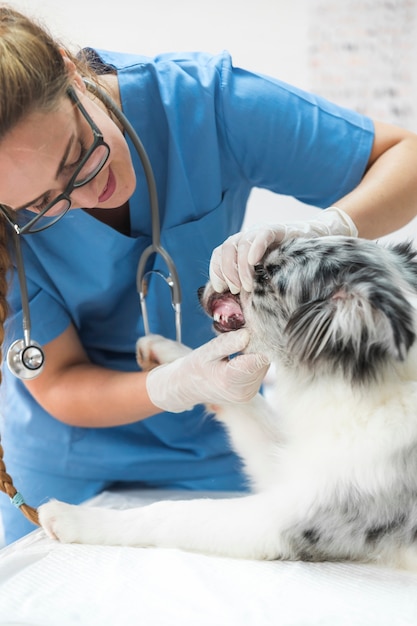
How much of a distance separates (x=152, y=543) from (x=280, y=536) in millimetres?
224

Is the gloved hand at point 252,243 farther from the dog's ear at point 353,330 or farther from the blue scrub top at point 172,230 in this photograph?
the blue scrub top at point 172,230

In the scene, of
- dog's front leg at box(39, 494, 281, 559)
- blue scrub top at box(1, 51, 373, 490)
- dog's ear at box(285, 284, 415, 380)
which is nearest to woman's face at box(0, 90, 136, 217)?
blue scrub top at box(1, 51, 373, 490)

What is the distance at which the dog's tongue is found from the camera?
4.13 ft

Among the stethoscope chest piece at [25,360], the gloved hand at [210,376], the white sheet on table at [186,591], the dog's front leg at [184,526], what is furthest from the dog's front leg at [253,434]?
the stethoscope chest piece at [25,360]

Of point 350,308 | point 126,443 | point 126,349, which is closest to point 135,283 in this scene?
point 126,349

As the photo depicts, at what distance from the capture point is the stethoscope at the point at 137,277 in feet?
4.12

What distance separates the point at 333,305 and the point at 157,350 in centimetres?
49

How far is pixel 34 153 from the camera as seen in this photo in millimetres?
1064

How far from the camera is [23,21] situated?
1.12 meters

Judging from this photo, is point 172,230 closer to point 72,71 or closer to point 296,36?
point 72,71

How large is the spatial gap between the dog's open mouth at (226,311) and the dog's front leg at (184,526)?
12.8 inches

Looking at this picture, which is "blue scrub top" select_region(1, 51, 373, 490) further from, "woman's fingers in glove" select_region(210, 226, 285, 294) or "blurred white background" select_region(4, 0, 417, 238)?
"blurred white background" select_region(4, 0, 417, 238)

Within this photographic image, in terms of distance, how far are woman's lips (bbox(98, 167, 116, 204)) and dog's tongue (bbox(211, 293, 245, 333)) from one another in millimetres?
286

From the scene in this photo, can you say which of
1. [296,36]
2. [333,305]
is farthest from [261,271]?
[296,36]
